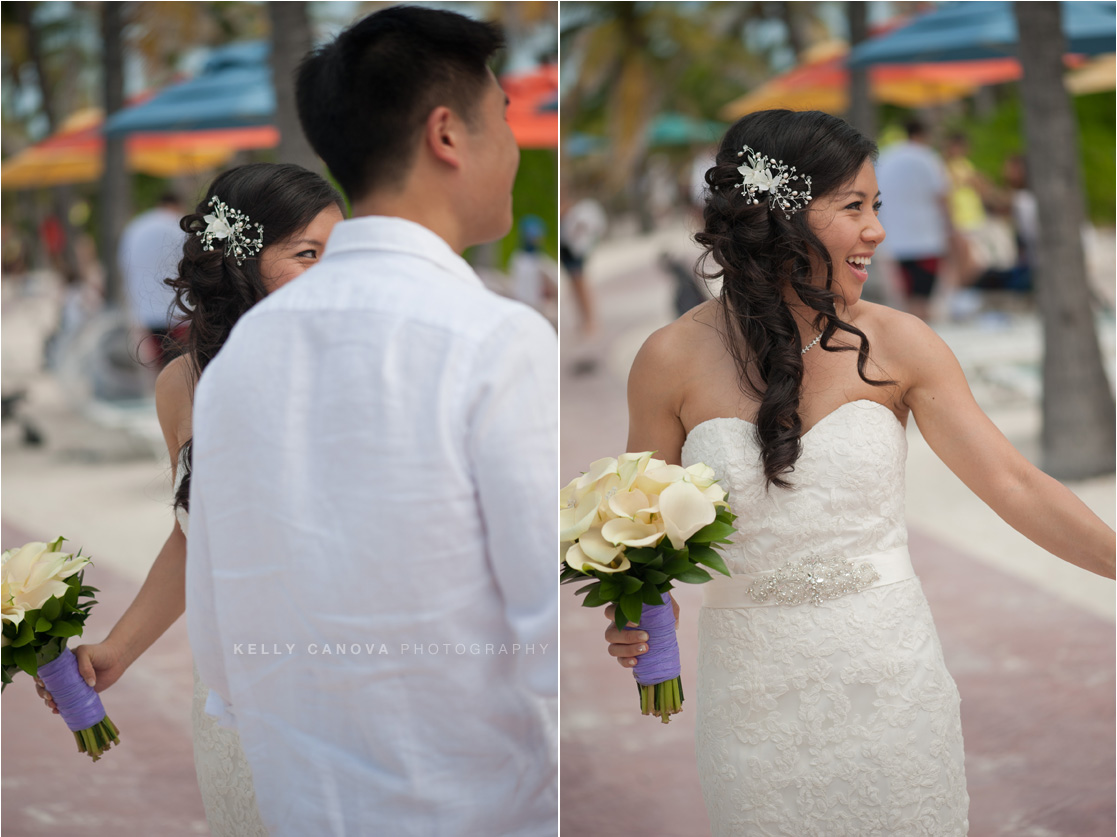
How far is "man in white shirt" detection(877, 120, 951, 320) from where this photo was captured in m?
7.74

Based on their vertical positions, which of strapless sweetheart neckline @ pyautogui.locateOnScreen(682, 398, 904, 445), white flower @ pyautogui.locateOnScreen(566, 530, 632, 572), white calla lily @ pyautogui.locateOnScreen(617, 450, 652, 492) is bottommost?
white flower @ pyautogui.locateOnScreen(566, 530, 632, 572)

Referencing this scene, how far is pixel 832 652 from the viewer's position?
1853 mm

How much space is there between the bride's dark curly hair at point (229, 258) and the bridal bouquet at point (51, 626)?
23 cm

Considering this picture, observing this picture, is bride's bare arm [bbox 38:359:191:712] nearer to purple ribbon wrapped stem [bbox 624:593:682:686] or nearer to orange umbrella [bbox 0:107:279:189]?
purple ribbon wrapped stem [bbox 624:593:682:686]

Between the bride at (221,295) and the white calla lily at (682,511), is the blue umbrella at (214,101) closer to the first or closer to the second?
the bride at (221,295)

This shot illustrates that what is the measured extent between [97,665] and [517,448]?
107 centimetres

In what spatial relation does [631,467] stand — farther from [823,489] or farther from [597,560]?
[823,489]

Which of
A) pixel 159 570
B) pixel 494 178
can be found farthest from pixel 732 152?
pixel 159 570

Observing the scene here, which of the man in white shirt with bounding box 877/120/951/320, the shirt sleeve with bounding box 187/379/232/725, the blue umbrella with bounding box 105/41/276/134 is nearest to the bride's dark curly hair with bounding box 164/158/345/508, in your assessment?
the shirt sleeve with bounding box 187/379/232/725

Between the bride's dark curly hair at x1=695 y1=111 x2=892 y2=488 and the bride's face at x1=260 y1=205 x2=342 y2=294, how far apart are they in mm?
651

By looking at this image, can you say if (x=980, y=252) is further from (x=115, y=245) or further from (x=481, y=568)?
(x=481, y=568)

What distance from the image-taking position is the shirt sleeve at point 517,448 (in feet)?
4.09

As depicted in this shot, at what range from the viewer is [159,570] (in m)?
1.98

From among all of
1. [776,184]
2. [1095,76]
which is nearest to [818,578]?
→ [776,184]
